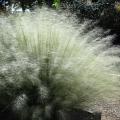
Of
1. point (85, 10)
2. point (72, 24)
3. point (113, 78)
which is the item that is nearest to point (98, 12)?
point (85, 10)

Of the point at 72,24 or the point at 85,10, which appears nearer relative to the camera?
the point at 72,24

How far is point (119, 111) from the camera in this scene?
542cm

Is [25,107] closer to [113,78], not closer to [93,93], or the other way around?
[93,93]

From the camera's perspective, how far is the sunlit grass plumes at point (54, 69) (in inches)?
161

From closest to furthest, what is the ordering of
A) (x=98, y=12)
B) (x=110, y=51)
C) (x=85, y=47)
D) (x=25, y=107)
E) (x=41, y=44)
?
(x=25, y=107), (x=41, y=44), (x=85, y=47), (x=110, y=51), (x=98, y=12)

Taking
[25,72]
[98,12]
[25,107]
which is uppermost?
[25,72]

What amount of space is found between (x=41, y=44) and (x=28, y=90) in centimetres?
57

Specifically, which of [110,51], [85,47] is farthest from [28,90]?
[110,51]

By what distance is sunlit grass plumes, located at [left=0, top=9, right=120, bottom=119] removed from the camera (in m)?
4.08

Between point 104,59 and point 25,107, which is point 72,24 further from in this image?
point 25,107

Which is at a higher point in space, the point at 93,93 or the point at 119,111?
the point at 93,93

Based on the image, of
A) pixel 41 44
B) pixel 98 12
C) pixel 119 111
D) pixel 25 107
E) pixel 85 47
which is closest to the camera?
pixel 25 107

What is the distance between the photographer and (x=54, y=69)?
13.8ft

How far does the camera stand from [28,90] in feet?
13.5
